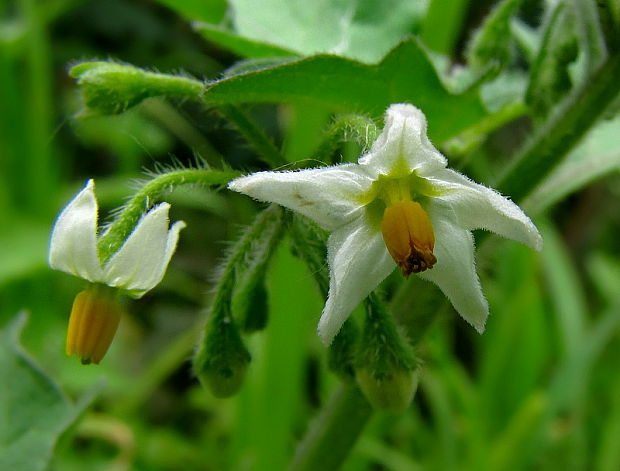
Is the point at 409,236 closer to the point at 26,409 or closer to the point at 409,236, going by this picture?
the point at 409,236

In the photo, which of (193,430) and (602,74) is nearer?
(602,74)

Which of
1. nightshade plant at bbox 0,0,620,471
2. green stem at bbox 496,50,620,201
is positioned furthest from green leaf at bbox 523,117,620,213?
green stem at bbox 496,50,620,201

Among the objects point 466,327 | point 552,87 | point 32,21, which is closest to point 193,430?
point 466,327

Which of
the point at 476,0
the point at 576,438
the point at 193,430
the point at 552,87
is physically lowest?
the point at 193,430

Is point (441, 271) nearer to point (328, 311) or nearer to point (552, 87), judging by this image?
point (328, 311)

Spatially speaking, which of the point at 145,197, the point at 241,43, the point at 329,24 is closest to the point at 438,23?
the point at 329,24
